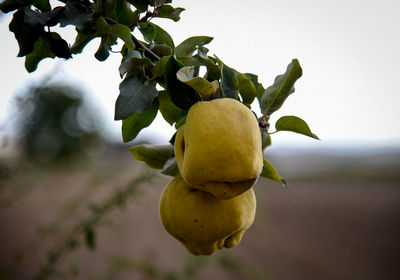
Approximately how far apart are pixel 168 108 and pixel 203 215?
260 mm

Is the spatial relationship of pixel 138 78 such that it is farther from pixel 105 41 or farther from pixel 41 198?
pixel 41 198

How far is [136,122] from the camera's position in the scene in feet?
2.32

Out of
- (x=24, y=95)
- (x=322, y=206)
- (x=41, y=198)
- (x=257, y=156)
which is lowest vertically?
(x=322, y=206)

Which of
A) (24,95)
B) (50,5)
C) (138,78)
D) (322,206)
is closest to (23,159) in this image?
(24,95)

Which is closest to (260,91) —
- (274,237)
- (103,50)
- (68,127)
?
(103,50)

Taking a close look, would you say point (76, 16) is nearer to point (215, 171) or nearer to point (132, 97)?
point (132, 97)

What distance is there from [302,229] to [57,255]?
6052 mm

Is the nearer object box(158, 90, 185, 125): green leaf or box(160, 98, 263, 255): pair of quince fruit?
box(160, 98, 263, 255): pair of quince fruit

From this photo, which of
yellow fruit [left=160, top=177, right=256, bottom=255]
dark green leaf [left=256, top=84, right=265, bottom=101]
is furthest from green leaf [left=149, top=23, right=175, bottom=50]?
yellow fruit [left=160, top=177, right=256, bottom=255]

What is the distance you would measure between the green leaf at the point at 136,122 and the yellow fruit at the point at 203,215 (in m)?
0.17

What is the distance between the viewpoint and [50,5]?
2.32ft

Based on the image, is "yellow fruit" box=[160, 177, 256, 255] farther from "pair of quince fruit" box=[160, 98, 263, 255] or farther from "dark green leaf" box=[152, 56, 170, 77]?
"dark green leaf" box=[152, 56, 170, 77]


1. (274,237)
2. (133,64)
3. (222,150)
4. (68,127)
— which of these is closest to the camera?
(222,150)

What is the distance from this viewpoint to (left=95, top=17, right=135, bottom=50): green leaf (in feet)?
2.06
